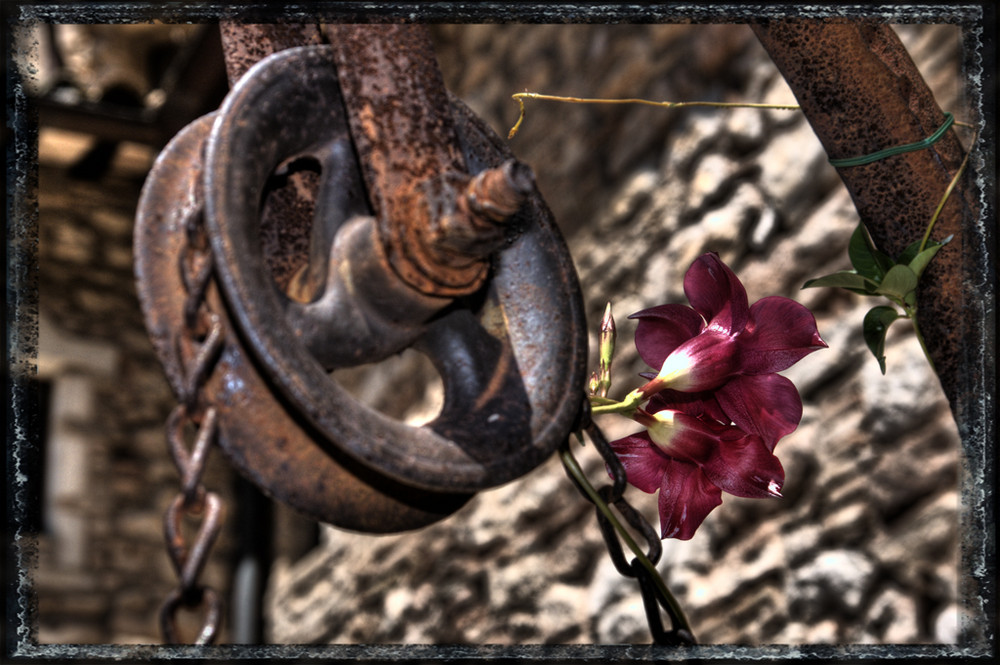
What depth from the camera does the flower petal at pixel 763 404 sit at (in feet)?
1.84

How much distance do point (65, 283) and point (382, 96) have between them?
4880 millimetres

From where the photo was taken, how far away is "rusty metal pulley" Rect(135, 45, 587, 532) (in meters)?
0.41

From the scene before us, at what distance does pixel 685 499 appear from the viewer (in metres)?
0.58

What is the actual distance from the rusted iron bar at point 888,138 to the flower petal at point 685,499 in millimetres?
172

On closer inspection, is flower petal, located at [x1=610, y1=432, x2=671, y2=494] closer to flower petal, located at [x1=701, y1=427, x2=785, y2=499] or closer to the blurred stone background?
flower petal, located at [x1=701, y1=427, x2=785, y2=499]

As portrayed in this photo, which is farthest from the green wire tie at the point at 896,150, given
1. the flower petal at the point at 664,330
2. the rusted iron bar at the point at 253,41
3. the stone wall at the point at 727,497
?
the stone wall at the point at 727,497

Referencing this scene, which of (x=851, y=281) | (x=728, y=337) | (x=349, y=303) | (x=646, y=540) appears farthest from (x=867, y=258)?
(x=349, y=303)

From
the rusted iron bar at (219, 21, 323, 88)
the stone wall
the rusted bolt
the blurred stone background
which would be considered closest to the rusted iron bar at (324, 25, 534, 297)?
the rusted bolt

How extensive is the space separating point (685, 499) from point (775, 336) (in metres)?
0.12

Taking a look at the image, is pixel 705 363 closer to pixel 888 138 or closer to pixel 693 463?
Answer: pixel 693 463

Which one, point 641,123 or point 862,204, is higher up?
point 641,123

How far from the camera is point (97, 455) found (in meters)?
4.65

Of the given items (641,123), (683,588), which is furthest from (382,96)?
(641,123)

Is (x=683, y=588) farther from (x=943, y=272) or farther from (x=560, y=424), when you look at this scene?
(x=560, y=424)
